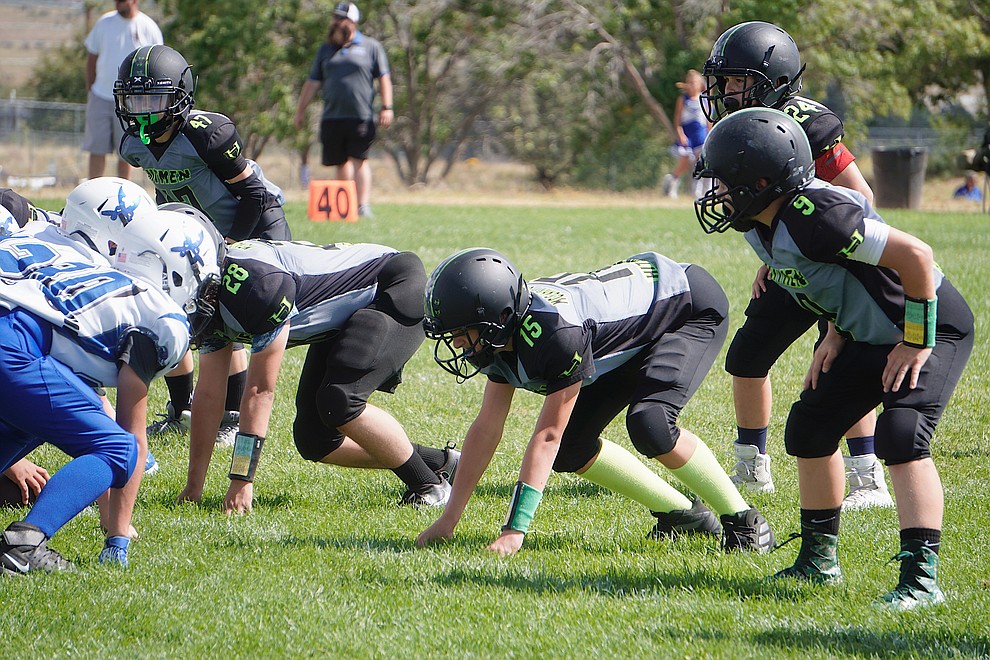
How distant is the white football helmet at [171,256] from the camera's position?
159 inches

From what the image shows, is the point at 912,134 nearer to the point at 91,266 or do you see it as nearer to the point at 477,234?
the point at 477,234

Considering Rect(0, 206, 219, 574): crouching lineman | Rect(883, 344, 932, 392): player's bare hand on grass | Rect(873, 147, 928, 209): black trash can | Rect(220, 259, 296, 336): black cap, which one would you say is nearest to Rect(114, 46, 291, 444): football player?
Rect(220, 259, 296, 336): black cap

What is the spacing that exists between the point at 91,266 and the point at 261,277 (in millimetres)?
702

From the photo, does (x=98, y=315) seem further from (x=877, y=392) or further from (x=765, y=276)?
(x=765, y=276)

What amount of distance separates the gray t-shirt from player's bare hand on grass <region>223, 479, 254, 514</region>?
8754mm

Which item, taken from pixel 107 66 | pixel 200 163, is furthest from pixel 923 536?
pixel 107 66

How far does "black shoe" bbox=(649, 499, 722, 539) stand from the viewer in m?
4.68

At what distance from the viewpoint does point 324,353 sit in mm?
5176

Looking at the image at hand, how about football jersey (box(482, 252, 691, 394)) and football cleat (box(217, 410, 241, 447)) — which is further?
football cleat (box(217, 410, 241, 447))

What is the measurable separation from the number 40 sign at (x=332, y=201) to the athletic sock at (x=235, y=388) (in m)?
6.88

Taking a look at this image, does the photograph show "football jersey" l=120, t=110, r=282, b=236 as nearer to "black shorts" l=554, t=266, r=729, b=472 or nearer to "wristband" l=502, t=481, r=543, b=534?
"black shorts" l=554, t=266, r=729, b=472

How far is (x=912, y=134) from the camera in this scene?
33.1 metres

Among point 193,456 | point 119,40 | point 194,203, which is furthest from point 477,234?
point 193,456

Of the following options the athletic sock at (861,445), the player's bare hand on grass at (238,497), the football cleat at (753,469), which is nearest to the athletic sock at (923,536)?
the athletic sock at (861,445)
